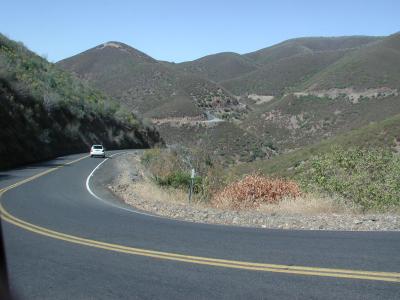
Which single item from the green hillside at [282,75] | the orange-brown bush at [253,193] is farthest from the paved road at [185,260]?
the green hillside at [282,75]

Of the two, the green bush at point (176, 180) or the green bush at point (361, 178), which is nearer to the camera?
the green bush at point (361, 178)

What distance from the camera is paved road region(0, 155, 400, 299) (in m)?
6.41

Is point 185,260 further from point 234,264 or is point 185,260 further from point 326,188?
point 326,188

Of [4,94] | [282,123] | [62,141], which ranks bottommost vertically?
[282,123]

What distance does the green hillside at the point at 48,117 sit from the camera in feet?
129

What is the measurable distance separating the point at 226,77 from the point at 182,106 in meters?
88.1

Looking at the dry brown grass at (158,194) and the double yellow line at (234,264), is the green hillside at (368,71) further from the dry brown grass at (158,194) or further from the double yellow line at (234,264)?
the double yellow line at (234,264)

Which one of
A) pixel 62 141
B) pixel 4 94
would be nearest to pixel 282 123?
pixel 62 141

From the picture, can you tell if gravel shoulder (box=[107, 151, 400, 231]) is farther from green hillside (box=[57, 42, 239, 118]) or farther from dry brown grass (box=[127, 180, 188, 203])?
green hillside (box=[57, 42, 239, 118])

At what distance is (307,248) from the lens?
881cm

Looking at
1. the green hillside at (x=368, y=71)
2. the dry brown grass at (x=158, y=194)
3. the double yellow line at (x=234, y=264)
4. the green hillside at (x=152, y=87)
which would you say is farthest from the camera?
the green hillside at (x=152, y=87)

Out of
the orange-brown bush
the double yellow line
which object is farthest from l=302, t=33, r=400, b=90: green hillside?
the double yellow line

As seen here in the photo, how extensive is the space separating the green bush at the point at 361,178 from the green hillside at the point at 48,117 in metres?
21.9

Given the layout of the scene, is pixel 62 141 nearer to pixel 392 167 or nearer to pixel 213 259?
pixel 392 167
